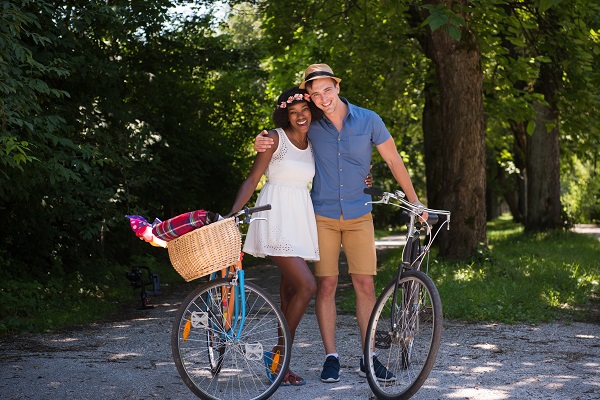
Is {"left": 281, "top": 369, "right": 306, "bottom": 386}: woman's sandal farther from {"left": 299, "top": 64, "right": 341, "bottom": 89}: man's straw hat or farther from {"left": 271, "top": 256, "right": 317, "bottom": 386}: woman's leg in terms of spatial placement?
{"left": 299, "top": 64, "right": 341, "bottom": 89}: man's straw hat

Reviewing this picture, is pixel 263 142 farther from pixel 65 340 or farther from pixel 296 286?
pixel 65 340

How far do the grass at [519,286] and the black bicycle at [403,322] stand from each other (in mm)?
3863

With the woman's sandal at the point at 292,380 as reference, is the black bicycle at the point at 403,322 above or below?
above

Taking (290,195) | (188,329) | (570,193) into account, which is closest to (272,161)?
(290,195)

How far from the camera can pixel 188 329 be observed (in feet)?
19.1

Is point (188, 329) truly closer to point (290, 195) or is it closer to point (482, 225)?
point (290, 195)

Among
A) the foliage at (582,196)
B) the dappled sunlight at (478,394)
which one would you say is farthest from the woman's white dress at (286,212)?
the foliage at (582,196)

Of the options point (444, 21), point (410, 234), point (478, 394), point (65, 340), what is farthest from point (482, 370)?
point (65, 340)

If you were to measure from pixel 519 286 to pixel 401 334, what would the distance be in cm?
610

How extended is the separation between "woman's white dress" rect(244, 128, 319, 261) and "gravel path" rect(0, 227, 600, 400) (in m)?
0.95

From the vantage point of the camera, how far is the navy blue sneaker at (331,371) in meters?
6.36

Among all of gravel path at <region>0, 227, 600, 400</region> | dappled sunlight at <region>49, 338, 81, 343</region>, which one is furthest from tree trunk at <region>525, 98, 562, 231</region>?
dappled sunlight at <region>49, 338, 81, 343</region>

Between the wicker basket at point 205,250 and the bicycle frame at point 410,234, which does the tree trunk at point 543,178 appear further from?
the wicker basket at point 205,250

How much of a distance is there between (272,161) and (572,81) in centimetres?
1120
